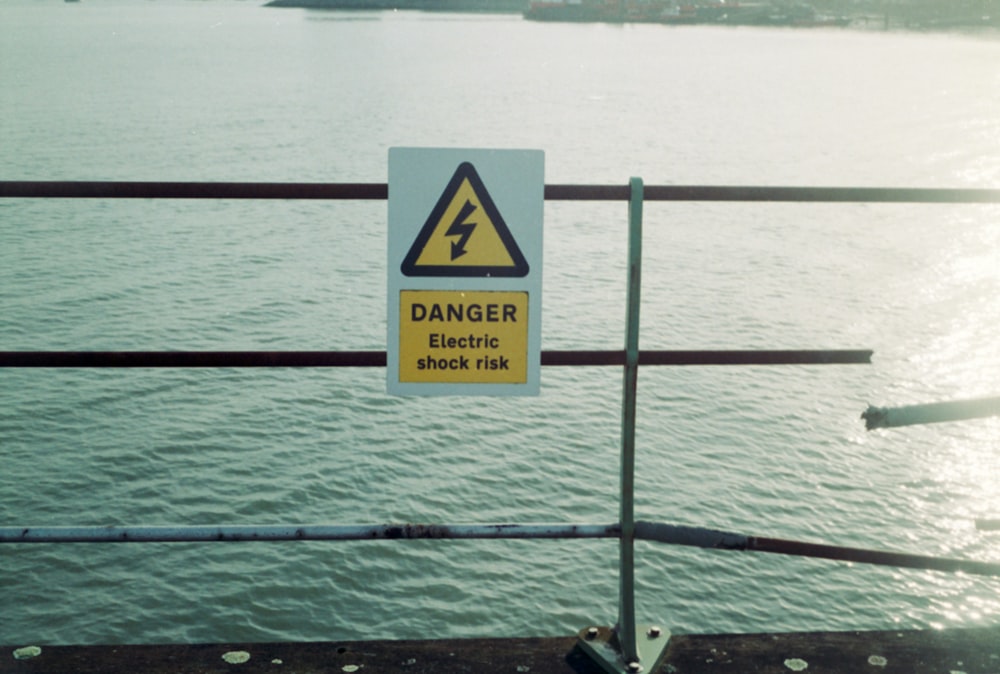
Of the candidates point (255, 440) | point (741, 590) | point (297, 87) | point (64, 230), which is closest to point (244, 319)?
point (255, 440)

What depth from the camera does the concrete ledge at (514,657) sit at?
10.2 ft

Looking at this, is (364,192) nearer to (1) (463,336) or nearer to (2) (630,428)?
(1) (463,336)

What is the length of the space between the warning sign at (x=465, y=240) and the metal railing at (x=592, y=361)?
164mm

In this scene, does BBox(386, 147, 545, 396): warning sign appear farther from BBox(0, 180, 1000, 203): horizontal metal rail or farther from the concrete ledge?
the concrete ledge

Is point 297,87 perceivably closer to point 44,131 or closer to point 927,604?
point 44,131

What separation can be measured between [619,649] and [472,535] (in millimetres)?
546

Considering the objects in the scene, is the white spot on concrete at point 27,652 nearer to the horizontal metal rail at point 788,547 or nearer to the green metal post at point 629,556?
the green metal post at point 629,556

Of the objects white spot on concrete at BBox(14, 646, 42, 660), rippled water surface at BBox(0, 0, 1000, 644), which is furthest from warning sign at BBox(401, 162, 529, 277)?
rippled water surface at BBox(0, 0, 1000, 644)

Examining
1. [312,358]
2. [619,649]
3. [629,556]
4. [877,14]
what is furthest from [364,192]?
[877,14]

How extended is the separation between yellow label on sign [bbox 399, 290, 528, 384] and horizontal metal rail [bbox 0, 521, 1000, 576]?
418 mm

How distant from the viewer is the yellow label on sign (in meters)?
3.17

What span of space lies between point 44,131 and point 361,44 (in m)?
72.2

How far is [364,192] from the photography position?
308 centimetres

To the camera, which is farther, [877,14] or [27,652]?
[877,14]
